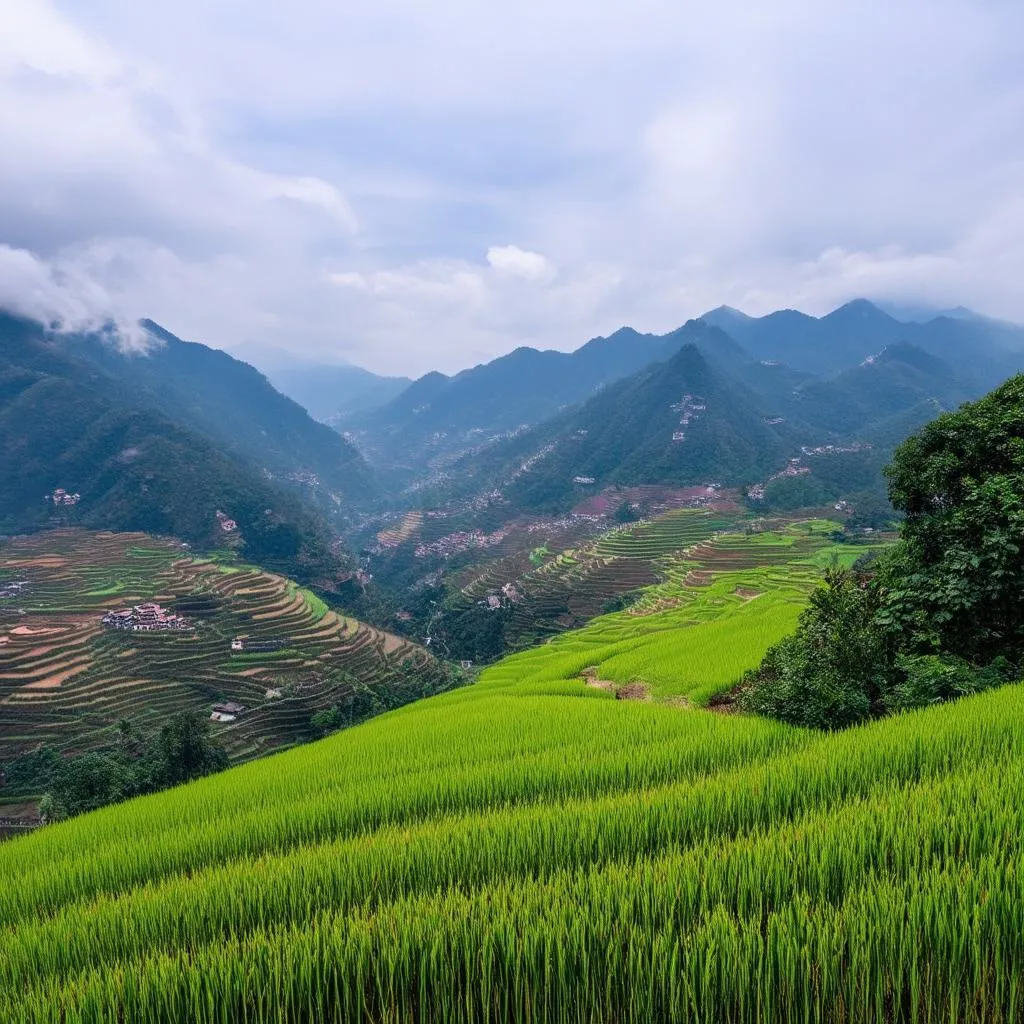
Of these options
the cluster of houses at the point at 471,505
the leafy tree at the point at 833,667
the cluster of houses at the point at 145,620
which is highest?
the cluster of houses at the point at 471,505

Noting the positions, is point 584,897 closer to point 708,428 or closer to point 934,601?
point 934,601

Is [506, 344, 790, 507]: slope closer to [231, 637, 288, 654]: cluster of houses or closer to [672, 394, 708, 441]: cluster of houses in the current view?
[672, 394, 708, 441]: cluster of houses

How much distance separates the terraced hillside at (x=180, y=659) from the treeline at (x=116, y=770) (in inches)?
88.1

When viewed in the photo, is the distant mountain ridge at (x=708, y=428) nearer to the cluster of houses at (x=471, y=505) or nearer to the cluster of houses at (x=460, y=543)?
the cluster of houses at (x=471, y=505)

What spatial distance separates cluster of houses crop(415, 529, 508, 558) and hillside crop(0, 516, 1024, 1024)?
98646 millimetres

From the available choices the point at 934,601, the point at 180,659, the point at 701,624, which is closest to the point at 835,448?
the point at 701,624

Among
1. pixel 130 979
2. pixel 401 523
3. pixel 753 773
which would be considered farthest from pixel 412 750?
pixel 401 523

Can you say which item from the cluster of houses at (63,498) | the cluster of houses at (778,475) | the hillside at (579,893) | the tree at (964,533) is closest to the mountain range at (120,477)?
the cluster of houses at (63,498)

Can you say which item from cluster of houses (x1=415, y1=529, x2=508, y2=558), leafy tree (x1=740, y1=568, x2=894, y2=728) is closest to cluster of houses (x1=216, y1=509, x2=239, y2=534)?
cluster of houses (x1=415, y1=529, x2=508, y2=558)

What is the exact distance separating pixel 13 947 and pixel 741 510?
3415 inches

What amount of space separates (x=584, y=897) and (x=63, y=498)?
119006mm

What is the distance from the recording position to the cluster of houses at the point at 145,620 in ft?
147

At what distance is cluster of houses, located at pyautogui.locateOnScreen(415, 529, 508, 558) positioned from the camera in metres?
106

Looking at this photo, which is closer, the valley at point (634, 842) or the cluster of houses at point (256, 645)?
the valley at point (634, 842)
